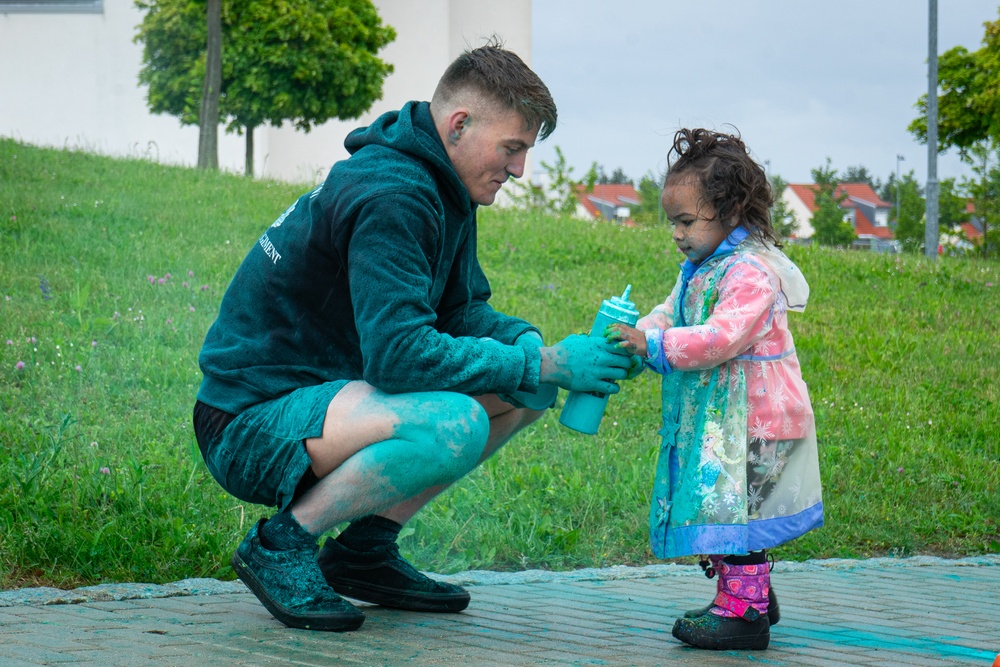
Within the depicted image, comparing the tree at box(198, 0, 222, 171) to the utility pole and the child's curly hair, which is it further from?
the child's curly hair

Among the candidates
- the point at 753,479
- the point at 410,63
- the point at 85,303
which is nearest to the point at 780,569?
the point at 753,479

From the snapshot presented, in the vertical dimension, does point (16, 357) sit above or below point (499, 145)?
below

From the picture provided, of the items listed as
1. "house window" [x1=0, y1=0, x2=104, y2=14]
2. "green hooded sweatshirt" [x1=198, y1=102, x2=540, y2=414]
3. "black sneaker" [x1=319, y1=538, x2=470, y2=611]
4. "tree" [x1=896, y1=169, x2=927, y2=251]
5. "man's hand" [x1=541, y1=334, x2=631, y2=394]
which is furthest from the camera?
"tree" [x1=896, y1=169, x2=927, y2=251]

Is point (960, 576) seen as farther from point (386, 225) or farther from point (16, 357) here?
point (16, 357)

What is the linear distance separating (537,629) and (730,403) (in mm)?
825

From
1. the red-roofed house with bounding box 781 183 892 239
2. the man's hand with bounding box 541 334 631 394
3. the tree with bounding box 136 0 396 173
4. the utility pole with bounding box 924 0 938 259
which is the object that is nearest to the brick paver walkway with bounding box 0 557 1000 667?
the man's hand with bounding box 541 334 631 394

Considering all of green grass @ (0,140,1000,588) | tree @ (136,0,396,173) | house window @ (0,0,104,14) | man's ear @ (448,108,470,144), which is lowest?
green grass @ (0,140,1000,588)

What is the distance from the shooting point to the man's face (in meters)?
3.13

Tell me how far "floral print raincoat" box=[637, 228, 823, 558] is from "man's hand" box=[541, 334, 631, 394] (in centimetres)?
12

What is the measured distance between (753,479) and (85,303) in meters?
5.34

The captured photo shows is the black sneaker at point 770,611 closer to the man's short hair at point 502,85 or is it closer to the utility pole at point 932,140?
the man's short hair at point 502,85

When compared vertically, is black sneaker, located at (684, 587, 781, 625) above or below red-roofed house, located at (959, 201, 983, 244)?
below

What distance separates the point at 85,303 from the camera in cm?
728

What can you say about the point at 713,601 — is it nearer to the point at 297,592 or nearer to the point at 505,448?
the point at 297,592
